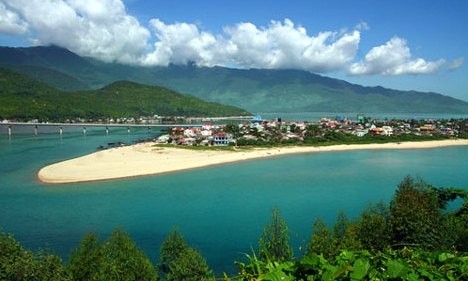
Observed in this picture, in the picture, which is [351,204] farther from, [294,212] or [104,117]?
[104,117]

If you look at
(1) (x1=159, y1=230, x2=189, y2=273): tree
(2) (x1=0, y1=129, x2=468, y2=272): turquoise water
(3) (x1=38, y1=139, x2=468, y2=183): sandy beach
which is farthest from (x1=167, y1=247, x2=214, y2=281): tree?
(3) (x1=38, y1=139, x2=468, y2=183): sandy beach

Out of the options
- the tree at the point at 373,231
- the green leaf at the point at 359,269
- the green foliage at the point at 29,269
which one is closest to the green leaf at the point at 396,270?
the green leaf at the point at 359,269

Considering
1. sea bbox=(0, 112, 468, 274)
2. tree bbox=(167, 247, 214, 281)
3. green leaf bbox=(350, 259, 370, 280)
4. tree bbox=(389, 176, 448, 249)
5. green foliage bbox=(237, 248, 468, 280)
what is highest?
green leaf bbox=(350, 259, 370, 280)

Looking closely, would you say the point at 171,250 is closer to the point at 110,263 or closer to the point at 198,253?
the point at 198,253

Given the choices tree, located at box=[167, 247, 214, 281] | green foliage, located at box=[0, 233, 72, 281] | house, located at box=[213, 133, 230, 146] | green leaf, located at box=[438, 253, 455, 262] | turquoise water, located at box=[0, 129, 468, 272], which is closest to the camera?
green leaf, located at box=[438, 253, 455, 262]

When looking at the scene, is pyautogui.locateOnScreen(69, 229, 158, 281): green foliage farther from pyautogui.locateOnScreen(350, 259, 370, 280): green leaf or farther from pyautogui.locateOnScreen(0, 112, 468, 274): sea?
pyautogui.locateOnScreen(350, 259, 370, 280): green leaf
